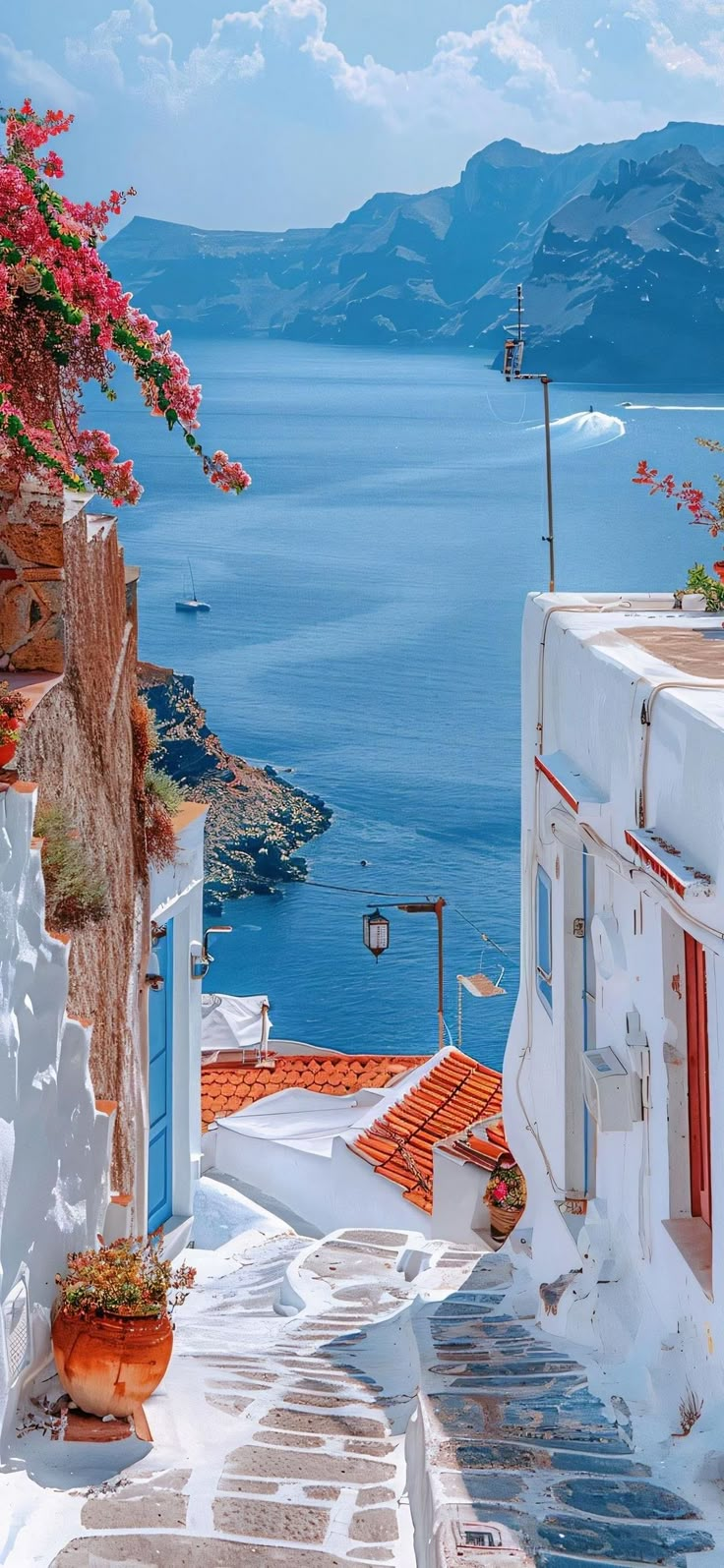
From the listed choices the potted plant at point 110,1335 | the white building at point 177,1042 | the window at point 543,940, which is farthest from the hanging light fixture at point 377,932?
the potted plant at point 110,1335

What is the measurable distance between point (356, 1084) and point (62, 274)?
15.7m

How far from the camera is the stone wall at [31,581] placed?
6.60m

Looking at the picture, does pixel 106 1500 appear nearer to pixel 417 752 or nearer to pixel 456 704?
pixel 417 752

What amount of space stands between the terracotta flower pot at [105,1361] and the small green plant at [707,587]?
207 inches

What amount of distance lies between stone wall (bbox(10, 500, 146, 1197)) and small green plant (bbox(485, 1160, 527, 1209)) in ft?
10.3

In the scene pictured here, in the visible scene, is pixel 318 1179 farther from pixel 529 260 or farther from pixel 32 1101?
pixel 529 260

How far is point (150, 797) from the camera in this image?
905 cm

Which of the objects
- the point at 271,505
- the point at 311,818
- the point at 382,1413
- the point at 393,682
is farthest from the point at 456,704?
the point at 382,1413

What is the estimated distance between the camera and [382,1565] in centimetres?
487

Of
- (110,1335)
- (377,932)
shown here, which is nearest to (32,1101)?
(110,1335)

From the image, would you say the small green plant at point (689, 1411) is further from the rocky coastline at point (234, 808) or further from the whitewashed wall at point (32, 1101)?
the rocky coastline at point (234, 808)

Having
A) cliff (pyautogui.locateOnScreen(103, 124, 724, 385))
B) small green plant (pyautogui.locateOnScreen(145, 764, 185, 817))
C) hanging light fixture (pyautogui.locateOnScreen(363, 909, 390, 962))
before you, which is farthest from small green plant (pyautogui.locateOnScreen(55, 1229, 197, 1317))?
cliff (pyautogui.locateOnScreen(103, 124, 724, 385))

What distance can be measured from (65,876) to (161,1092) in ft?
17.8

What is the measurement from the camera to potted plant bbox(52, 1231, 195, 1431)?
223 inches
